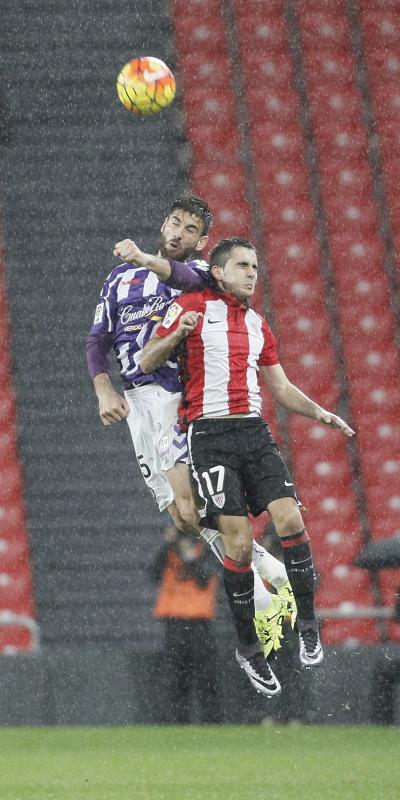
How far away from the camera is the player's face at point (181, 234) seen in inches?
236

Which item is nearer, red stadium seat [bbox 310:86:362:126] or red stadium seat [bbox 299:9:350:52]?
red stadium seat [bbox 310:86:362:126]

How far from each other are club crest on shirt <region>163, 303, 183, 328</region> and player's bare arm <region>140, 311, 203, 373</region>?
0.04 meters

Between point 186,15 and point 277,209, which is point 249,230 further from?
point 186,15

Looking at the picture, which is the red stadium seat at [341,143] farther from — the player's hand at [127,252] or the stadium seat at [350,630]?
the player's hand at [127,252]

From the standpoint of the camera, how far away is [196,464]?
5.73 meters

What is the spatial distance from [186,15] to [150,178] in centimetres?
184

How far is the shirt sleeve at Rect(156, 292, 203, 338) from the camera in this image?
5684 millimetres

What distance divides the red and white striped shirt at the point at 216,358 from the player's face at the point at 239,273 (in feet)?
0.18

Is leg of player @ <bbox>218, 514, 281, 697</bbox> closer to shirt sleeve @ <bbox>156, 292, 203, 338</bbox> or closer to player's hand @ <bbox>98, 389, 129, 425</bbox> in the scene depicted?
player's hand @ <bbox>98, 389, 129, 425</bbox>

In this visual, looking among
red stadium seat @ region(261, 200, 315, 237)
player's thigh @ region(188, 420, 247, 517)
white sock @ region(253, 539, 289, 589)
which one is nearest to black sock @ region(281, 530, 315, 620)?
player's thigh @ region(188, 420, 247, 517)

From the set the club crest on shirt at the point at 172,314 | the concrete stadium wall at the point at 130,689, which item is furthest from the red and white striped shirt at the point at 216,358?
the concrete stadium wall at the point at 130,689

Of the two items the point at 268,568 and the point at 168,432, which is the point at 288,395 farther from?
the point at 268,568

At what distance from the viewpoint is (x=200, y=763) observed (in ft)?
22.9

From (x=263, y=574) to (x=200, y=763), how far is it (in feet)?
4.58
